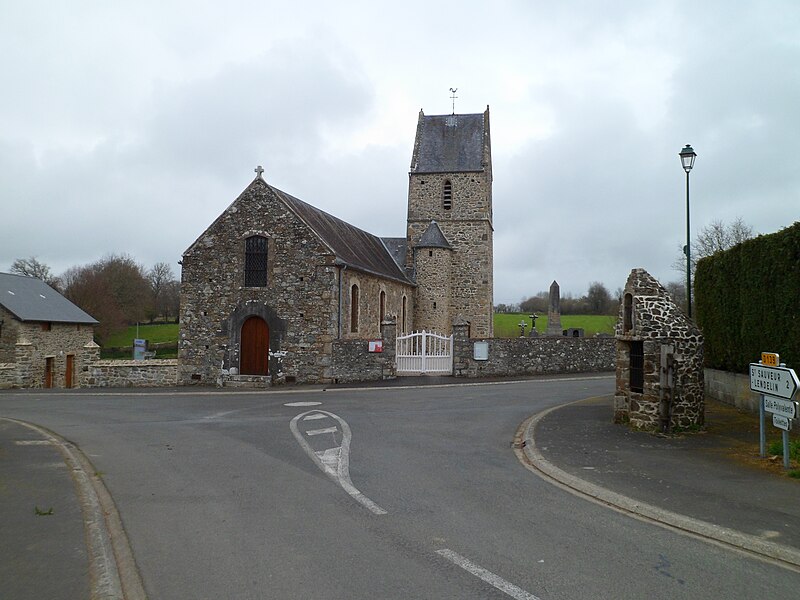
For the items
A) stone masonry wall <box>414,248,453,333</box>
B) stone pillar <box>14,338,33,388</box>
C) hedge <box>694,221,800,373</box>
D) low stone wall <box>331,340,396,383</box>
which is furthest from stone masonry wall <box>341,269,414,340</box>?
stone pillar <box>14,338,33,388</box>

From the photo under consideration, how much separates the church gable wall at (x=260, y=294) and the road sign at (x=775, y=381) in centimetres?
1506

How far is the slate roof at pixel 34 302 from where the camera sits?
33.1m

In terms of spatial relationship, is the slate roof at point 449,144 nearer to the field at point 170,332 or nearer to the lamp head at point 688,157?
the field at point 170,332

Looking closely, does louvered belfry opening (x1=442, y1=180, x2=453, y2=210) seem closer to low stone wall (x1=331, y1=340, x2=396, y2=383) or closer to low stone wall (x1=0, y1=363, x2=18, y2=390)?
low stone wall (x1=331, y1=340, x2=396, y2=383)

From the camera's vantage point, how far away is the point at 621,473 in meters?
7.87

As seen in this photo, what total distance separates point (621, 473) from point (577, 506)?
65.5 inches

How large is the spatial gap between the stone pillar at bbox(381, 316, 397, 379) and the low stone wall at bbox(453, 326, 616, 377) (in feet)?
7.88

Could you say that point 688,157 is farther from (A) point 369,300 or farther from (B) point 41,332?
(B) point 41,332

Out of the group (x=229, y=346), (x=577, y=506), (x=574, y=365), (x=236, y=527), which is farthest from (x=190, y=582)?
(x=574, y=365)

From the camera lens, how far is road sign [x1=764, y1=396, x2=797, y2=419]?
763cm

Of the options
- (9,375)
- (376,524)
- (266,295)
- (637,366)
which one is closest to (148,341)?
(9,375)

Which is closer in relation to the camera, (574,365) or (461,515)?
(461,515)

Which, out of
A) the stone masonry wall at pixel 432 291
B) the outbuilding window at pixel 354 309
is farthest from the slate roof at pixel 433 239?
the outbuilding window at pixel 354 309

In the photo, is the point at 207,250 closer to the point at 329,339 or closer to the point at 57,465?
the point at 329,339
